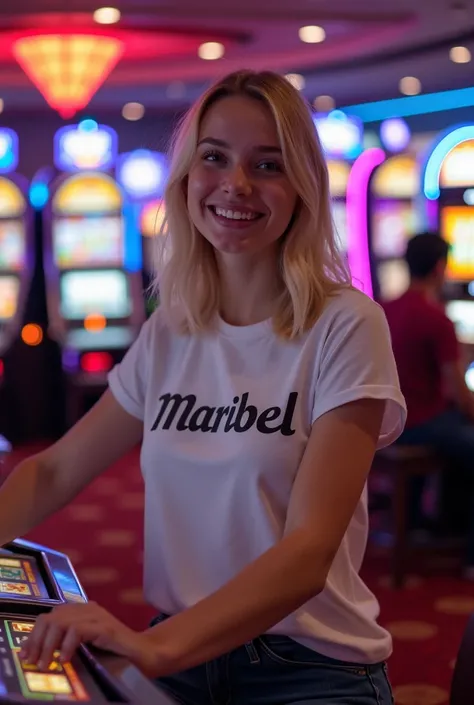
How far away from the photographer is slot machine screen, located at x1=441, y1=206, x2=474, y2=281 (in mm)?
6125

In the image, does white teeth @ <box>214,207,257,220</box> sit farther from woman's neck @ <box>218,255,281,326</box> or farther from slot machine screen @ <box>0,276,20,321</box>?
slot machine screen @ <box>0,276,20,321</box>

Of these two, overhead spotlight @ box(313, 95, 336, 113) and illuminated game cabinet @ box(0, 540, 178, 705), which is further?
overhead spotlight @ box(313, 95, 336, 113)

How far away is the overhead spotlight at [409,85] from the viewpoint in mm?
Answer: 8539

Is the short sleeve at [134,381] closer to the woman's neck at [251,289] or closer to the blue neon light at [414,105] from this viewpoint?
the woman's neck at [251,289]

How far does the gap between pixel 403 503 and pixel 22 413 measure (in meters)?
4.18

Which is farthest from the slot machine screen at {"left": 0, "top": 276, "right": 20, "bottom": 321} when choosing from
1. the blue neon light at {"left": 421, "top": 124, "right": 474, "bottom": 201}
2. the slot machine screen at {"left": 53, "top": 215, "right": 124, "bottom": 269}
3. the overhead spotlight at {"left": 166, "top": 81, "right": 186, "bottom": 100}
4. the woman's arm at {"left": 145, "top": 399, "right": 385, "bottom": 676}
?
the woman's arm at {"left": 145, "top": 399, "right": 385, "bottom": 676}

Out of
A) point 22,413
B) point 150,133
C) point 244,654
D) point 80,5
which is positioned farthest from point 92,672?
point 150,133

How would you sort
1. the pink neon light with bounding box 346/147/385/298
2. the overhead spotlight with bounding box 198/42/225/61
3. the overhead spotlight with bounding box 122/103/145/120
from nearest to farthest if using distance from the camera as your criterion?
1. the pink neon light with bounding box 346/147/385/298
2. the overhead spotlight with bounding box 198/42/225/61
3. the overhead spotlight with bounding box 122/103/145/120

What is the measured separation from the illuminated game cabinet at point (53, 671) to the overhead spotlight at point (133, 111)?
853 centimetres

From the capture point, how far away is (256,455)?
1510 millimetres

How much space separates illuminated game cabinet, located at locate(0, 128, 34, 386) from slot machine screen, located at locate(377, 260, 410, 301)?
94.6 inches

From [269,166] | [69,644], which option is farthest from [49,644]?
[269,166]

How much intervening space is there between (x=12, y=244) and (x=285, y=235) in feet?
20.5

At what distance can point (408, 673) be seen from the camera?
3453mm
